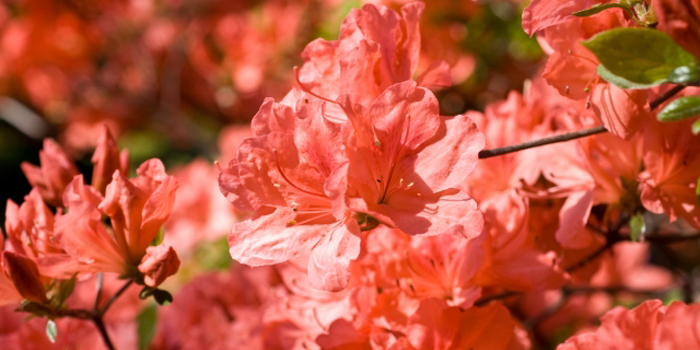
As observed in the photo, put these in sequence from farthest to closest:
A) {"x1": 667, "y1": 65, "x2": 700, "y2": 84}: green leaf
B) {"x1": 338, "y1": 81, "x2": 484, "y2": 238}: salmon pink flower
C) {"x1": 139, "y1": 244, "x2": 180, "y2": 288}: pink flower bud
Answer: {"x1": 139, "y1": 244, "x2": 180, "y2": 288}: pink flower bud < {"x1": 338, "y1": 81, "x2": 484, "y2": 238}: salmon pink flower < {"x1": 667, "y1": 65, "x2": 700, "y2": 84}: green leaf

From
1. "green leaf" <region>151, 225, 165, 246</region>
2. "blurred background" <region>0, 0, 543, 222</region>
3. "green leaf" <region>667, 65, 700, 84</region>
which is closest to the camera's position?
"green leaf" <region>667, 65, 700, 84</region>

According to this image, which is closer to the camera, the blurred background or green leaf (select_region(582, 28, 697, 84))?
green leaf (select_region(582, 28, 697, 84))

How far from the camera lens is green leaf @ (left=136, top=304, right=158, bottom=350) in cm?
132

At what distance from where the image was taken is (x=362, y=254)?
3.29 ft

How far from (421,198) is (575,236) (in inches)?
13.8

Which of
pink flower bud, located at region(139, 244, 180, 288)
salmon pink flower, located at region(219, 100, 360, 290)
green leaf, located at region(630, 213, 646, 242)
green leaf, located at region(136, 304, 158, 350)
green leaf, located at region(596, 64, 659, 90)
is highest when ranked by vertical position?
green leaf, located at region(596, 64, 659, 90)

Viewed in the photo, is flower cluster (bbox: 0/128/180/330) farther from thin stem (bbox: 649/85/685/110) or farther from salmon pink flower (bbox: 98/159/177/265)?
thin stem (bbox: 649/85/685/110)

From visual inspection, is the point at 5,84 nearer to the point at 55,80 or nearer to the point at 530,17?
the point at 55,80

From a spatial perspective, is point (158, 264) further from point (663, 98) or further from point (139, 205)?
point (663, 98)

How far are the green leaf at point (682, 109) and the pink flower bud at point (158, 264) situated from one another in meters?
0.69

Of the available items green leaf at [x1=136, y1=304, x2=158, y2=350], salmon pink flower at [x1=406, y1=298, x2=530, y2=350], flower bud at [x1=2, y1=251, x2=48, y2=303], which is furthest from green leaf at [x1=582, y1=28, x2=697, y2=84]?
green leaf at [x1=136, y1=304, x2=158, y2=350]

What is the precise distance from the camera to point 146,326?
1.34m

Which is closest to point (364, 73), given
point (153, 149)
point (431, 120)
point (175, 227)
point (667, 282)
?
point (431, 120)

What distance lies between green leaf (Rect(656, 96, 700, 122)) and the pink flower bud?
691 mm
